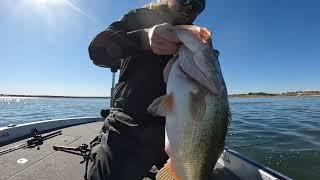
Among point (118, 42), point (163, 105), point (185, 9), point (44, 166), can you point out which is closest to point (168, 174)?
point (163, 105)

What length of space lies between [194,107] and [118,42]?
107 cm

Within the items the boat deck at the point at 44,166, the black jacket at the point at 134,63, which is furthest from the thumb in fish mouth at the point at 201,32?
the boat deck at the point at 44,166

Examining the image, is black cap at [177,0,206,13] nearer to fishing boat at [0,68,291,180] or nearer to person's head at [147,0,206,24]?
person's head at [147,0,206,24]

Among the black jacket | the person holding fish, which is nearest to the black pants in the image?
the person holding fish

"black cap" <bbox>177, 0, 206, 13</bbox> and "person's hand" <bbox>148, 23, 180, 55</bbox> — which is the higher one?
"black cap" <bbox>177, 0, 206, 13</bbox>

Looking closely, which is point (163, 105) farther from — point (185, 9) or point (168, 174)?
point (185, 9)

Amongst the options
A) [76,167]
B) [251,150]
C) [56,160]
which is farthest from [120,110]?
[251,150]

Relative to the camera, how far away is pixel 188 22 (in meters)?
3.21

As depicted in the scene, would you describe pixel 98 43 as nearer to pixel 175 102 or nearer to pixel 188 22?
pixel 188 22

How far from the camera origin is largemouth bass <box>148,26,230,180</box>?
6.82ft

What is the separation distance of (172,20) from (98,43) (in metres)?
0.76

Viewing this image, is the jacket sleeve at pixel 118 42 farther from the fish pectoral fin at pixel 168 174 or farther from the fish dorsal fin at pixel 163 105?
the fish pectoral fin at pixel 168 174

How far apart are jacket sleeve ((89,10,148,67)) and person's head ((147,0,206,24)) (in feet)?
1.19

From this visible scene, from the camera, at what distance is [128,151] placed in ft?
10.0
